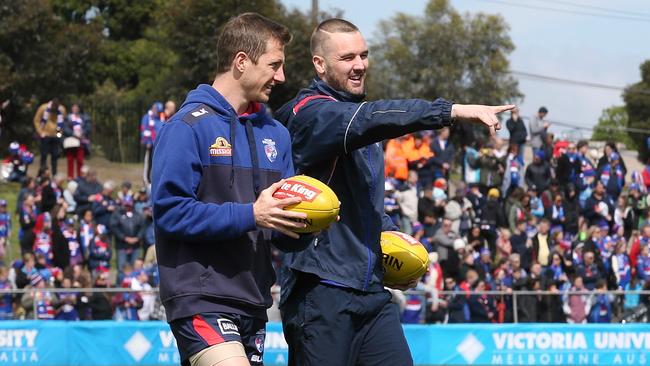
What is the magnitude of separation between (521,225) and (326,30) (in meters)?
15.3

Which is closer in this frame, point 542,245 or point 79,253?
point 79,253

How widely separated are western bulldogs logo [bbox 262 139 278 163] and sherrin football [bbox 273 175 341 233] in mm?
285

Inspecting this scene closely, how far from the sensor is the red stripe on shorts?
14.9 ft

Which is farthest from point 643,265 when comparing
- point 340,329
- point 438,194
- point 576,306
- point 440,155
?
point 340,329

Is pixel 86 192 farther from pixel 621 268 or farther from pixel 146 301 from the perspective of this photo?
pixel 621 268

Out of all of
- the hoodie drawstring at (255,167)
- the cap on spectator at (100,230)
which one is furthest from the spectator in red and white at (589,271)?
the hoodie drawstring at (255,167)

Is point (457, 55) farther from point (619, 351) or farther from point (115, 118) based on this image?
point (619, 351)

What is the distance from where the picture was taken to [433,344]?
53.6ft

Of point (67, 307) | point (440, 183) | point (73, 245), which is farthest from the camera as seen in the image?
point (440, 183)

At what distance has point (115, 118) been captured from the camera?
32.3 meters

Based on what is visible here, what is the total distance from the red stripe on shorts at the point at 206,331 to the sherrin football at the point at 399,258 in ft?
4.32

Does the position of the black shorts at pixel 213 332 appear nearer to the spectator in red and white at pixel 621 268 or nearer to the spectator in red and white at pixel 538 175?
the spectator in red and white at pixel 621 268

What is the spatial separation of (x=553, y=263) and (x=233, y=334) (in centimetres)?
1519

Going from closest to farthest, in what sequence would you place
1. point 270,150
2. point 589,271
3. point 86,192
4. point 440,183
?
point 270,150, point 589,271, point 86,192, point 440,183
